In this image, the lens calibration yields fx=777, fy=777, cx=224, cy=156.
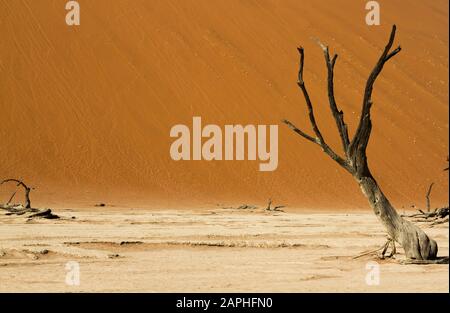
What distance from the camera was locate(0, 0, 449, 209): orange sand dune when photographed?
104 ft

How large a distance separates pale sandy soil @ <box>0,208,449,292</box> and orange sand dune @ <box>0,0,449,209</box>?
41.8 feet

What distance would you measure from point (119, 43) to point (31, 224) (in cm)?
2344

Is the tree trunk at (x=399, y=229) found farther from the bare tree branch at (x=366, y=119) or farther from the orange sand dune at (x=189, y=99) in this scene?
the orange sand dune at (x=189, y=99)

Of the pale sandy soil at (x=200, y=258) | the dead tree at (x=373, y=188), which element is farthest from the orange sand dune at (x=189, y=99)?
the dead tree at (x=373, y=188)

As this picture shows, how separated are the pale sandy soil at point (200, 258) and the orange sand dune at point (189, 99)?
41.8 feet

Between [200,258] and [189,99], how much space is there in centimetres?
2678

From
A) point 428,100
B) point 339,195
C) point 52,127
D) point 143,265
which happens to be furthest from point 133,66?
point 143,265

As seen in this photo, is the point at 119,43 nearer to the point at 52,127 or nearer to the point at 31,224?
the point at 52,127

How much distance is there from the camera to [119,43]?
39031mm

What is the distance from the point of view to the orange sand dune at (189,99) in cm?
3164

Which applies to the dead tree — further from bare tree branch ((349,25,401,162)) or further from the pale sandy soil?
the pale sandy soil

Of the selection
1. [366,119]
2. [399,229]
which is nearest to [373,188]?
[399,229]

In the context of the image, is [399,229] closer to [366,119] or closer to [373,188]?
[373,188]

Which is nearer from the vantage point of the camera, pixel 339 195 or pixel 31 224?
pixel 31 224
